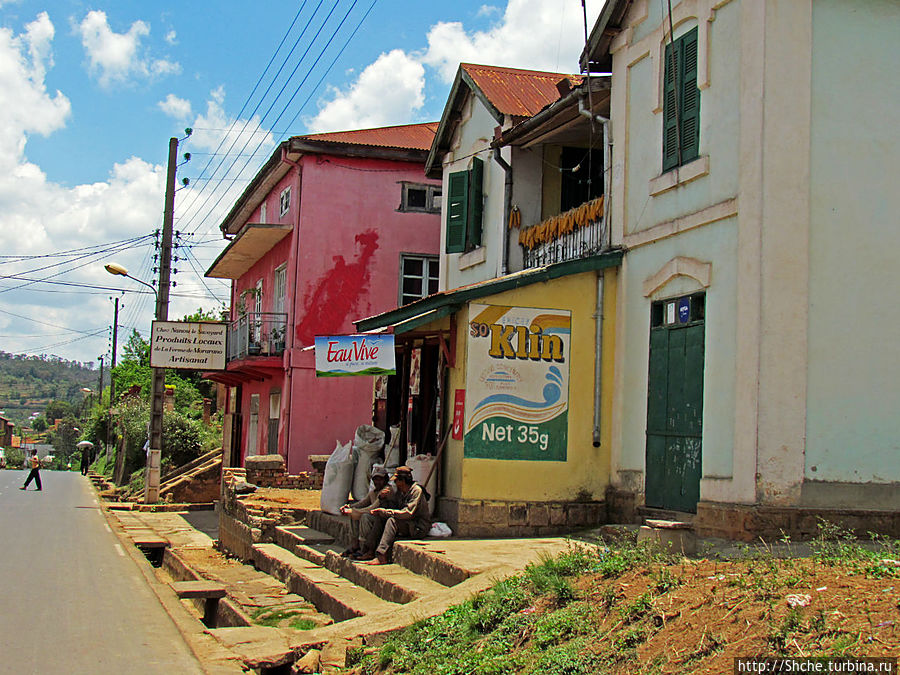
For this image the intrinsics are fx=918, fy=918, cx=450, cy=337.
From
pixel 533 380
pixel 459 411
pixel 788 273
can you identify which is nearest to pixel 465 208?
pixel 533 380

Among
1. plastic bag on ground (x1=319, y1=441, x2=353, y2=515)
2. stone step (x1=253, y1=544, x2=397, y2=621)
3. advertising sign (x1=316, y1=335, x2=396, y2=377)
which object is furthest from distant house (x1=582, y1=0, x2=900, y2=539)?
plastic bag on ground (x1=319, y1=441, x2=353, y2=515)

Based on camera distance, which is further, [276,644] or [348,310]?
[348,310]

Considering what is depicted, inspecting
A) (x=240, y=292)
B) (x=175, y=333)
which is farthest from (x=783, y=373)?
(x=240, y=292)

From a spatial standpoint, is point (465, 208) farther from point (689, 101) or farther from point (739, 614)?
point (739, 614)

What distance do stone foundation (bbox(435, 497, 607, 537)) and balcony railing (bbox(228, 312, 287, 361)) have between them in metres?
12.4

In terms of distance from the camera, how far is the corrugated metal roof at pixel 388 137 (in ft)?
75.8

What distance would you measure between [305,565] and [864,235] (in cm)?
786

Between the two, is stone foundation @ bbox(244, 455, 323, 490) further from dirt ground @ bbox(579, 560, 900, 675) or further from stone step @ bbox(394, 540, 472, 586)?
dirt ground @ bbox(579, 560, 900, 675)

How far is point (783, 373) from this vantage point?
9.52 m

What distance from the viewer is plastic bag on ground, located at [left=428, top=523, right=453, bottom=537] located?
1162 cm

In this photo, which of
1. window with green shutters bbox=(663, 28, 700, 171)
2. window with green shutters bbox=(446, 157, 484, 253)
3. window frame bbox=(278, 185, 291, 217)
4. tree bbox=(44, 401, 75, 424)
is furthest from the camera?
tree bbox=(44, 401, 75, 424)

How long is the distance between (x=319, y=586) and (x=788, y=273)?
20.2ft

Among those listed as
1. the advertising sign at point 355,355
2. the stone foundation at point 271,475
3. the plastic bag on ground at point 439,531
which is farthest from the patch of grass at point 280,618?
the stone foundation at point 271,475

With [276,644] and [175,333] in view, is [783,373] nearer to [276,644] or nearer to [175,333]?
[276,644]
